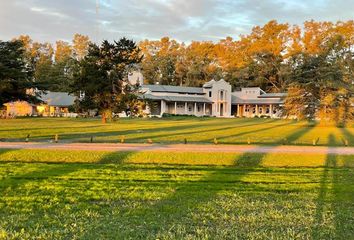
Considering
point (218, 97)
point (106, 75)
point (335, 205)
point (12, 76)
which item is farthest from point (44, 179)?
point (218, 97)

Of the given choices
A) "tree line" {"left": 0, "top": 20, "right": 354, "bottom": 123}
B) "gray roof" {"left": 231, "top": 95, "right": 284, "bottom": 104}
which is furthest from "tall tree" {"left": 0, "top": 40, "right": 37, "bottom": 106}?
"gray roof" {"left": 231, "top": 95, "right": 284, "bottom": 104}

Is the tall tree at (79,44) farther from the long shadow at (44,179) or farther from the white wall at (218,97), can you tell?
the long shadow at (44,179)

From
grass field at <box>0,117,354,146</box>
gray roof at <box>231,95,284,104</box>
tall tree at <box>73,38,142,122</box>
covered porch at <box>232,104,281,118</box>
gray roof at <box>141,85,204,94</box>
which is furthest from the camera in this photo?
covered porch at <box>232,104,281,118</box>

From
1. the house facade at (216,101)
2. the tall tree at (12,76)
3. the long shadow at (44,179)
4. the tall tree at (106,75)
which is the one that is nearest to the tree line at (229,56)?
the house facade at (216,101)

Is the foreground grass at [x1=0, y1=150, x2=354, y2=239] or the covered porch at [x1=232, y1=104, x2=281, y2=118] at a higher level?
the covered porch at [x1=232, y1=104, x2=281, y2=118]

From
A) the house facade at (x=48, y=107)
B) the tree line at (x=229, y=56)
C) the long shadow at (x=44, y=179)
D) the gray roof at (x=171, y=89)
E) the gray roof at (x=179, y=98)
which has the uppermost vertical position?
the tree line at (x=229, y=56)

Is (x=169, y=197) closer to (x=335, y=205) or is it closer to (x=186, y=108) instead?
(x=335, y=205)

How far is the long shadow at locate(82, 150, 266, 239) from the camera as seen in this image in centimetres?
677

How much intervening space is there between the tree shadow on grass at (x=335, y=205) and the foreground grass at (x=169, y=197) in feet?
0.06

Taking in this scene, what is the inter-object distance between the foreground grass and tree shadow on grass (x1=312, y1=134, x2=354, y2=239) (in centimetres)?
2

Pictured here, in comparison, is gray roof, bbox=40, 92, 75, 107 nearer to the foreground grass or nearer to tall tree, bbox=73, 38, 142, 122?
tall tree, bbox=73, 38, 142, 122

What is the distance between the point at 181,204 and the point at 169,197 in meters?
0.83

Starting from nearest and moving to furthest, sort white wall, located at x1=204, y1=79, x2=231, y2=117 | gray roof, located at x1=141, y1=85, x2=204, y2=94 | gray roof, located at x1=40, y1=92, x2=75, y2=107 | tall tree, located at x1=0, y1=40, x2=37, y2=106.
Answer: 1. tall tree, located at x1=0, y1=40, x2=37, y2=106
2. gray roof, located at x1=40, y1=92, x2=75, y2=107
3. gray roof, located at x1=141, y1=85, x2=204, y2=94
4. white wall, located at x1=204, y1=79, x2=231, y2=117

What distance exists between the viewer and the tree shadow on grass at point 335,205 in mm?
6918
